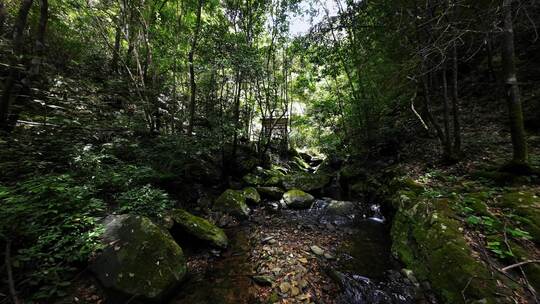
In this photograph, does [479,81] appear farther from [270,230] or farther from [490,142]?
[270,230]

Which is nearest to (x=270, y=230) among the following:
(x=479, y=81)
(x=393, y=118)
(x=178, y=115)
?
(x=178, y=115)

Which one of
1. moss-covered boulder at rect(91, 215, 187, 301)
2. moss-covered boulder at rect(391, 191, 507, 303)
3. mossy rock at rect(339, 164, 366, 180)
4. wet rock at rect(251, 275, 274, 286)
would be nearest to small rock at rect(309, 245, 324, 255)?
wet rock at rect(251, 275, 274, 286)

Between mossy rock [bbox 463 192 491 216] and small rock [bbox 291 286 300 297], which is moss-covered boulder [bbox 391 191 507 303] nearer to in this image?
mossy rock [bbox 463 192 491 216]

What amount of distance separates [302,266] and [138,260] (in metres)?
2.87

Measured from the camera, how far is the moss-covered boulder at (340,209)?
6.68 meters

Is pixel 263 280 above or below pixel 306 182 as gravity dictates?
below

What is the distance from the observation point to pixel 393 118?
9859 millimetres

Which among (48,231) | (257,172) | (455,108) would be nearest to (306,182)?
(257,172)

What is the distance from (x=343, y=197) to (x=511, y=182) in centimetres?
541

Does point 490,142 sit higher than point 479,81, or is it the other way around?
point 479,81

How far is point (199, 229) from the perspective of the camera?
15.2 ft

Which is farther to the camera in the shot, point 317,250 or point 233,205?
point 233,205

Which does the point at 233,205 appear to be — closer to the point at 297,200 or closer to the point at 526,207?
the point at 297,200

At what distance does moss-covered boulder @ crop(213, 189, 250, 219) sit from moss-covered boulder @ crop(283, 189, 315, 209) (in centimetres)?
173
